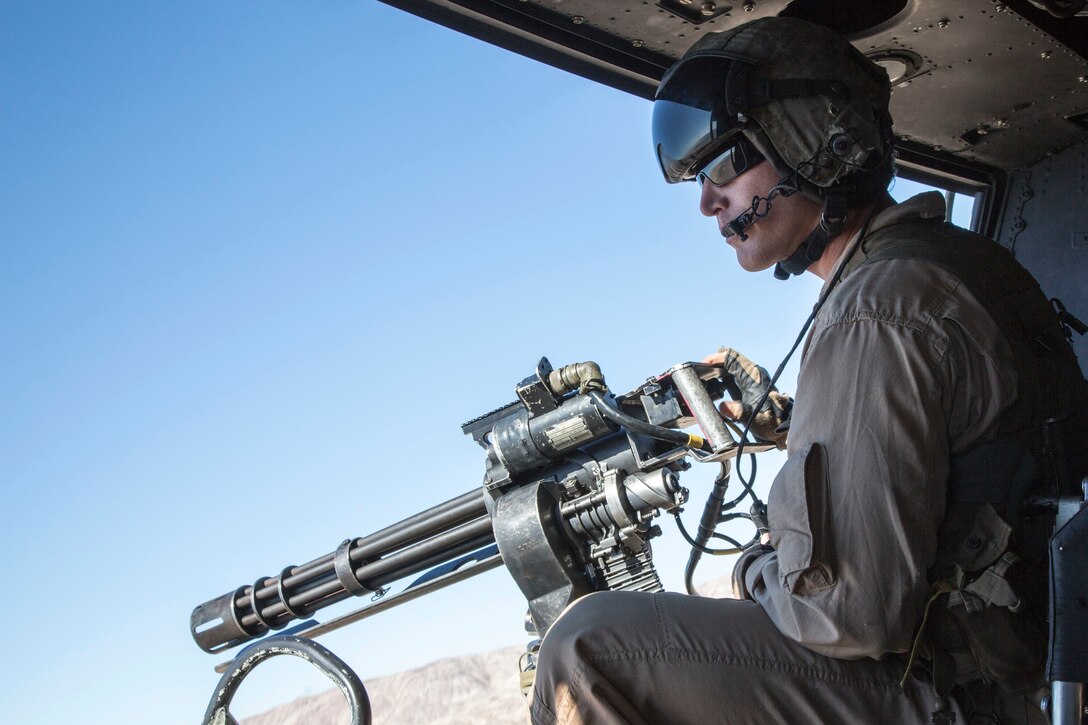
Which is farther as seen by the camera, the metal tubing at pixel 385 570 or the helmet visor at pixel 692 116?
the metal tubing at pixel 385 570

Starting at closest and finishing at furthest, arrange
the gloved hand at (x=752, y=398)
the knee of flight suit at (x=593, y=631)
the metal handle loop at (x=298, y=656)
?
1. the knee of flight suit at (x=593, y=631)
2. the metal handle loop at (x=298, y=656)
3. the gloved hand at (x=752, y=398)

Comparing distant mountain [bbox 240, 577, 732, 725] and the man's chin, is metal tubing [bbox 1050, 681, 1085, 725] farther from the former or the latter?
distant mountain [bbox 240, 577, 732, 725]

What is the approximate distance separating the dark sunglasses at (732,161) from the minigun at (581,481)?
114cm

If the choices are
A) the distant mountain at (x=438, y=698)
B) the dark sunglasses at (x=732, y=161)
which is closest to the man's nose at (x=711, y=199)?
the dark sunglasses at (x=732, y=161)

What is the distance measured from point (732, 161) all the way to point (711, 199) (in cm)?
11

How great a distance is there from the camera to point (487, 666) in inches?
595

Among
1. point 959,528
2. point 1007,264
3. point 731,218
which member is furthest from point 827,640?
point 731,218

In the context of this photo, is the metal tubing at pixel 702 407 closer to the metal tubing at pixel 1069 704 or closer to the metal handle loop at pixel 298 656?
the metal handle loop at pixel 298 656

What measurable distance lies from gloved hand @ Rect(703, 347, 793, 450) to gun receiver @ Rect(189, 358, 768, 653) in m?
0.06

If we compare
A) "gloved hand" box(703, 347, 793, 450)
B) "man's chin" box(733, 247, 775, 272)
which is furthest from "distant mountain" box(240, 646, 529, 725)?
"man's chin" box(733, 247, 775, 272)

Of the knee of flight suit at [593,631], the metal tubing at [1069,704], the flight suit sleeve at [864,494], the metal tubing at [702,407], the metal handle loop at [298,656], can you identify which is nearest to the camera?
the metal tubing at [1069,704]

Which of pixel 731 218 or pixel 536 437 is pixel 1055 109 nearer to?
pixel 731 218

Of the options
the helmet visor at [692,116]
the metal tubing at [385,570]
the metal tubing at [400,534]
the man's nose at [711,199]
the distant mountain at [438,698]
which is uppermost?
the helmet visor at [692,116]

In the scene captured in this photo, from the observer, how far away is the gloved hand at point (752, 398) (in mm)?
3469
